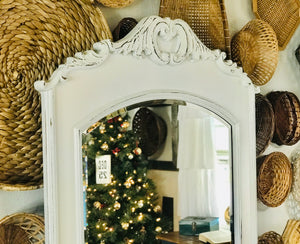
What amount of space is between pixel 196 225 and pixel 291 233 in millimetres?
509

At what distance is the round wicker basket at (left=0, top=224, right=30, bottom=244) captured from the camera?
95 cm

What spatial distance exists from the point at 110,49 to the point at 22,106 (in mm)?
223

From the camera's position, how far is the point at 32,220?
98cm

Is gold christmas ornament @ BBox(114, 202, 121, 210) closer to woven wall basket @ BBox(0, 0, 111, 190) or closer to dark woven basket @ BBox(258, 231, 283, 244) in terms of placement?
woven wall basket @ BBox(0, 0, 111, 190)

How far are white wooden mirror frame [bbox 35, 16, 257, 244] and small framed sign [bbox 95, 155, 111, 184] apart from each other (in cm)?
4

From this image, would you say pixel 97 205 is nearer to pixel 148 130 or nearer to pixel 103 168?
pixel 103 168

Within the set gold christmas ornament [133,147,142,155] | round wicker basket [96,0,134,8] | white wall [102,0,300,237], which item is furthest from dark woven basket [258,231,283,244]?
round wicker basket [96,0,134,8]

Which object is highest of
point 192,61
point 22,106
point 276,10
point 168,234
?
point 276,10

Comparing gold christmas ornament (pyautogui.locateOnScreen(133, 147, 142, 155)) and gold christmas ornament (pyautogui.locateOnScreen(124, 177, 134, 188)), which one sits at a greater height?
gold christmas ornament (pyautogui.locateOnScreen(133, 147, 142, 155))

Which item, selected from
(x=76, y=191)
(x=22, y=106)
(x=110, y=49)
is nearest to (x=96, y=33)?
(x=110, y=49)

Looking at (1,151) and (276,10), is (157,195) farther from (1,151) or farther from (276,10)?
(276,10)

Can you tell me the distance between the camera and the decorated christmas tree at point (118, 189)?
958mm

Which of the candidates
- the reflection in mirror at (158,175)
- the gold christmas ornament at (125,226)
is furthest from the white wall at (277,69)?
the gold christmas ornament at (125,226)

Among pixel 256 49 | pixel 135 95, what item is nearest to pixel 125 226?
pixel 135 95
